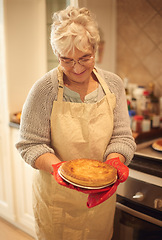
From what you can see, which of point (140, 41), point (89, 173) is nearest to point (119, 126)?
point (89, 173)

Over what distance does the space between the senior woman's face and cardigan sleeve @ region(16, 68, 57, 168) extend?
11cm

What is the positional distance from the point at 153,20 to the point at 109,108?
1004mm

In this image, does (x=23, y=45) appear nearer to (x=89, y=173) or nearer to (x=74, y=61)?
(x=74, y=61)

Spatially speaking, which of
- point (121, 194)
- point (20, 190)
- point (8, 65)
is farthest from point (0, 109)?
point (121, 194)

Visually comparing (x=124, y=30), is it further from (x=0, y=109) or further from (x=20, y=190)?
(x=20, y=190)

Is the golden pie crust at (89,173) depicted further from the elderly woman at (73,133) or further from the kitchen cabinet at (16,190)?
the kitchen cabinet at (16,190)

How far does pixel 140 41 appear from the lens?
1999mm

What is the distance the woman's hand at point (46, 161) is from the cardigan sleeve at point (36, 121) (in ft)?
0.05

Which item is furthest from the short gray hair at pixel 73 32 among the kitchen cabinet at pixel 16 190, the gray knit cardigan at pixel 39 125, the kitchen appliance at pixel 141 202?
the kitchen cabinet at pixel 16 190

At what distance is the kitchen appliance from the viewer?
1180 mm

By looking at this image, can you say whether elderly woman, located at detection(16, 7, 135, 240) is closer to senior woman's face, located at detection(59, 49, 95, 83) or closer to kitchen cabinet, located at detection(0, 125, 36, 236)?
senior woman's face, located at detection(59, 49, 95, 83)

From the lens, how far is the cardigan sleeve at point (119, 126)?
3.89ft

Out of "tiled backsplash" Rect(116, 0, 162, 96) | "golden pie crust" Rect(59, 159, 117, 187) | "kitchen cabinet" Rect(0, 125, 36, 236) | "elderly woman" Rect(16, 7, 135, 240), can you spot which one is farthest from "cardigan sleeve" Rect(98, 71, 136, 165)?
"kitchen cabinet" Rect(0, 125, 36, 236)

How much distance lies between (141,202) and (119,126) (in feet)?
1.26
